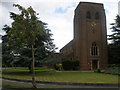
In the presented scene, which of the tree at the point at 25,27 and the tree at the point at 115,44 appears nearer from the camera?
the tree at the point at 25,27

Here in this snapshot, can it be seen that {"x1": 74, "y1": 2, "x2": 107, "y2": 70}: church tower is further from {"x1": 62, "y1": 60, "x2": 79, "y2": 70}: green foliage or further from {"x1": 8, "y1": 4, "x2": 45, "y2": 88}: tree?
{"x1": 8, "y1": 4, "x2": 45, "y2": 88}: tree

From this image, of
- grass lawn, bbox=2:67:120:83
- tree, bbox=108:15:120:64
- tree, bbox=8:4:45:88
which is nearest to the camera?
tree, bbox=8:4:45:88

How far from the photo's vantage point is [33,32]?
10.8 m

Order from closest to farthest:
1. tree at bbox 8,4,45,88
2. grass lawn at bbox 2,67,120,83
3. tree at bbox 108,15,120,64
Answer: tree at bbox 8,4,45,88 < grass lawn at bbox 2,67,120,83 < tree at bbox 108,15,120,64

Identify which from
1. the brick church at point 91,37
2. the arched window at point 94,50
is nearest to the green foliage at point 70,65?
the brick church at point 91,37

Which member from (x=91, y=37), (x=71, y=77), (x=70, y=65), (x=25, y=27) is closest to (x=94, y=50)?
(x=91, y=37)

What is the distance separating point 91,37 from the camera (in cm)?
4597

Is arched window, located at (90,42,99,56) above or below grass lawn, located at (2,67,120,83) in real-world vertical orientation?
above

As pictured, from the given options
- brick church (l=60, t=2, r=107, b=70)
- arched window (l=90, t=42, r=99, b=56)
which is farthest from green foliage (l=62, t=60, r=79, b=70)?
arched window (l=90, t=42, r=99, b=56)

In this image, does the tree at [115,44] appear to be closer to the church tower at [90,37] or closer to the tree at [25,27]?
the church tower at [90,37]

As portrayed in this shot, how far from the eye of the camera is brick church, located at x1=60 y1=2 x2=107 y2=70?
147 feet

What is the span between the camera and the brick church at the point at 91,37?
4484cm

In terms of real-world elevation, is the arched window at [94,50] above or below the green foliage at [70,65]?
above

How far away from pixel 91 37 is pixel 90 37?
0.29 meters
